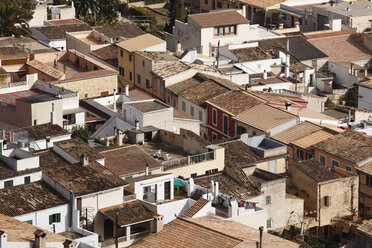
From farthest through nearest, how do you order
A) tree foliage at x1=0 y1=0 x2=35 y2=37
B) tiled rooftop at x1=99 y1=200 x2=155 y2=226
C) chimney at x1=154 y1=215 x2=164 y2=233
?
tree foliage at x1=0 y1=0 x2=35 y2=37 → tiled rooftop at x1=99 y1=200 x2=155 y2=226 → chimney at x1=154 y1=215 x2=164 y2=233

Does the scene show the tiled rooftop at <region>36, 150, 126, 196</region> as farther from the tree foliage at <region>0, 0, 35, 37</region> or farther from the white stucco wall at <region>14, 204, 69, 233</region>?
the tree foliage at <region>0, 0, 35, 37</region>

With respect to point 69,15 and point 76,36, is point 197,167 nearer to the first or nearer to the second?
point 76,36

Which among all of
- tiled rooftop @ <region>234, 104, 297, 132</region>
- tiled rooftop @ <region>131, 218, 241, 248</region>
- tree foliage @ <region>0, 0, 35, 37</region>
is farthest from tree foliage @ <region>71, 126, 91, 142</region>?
tree foliage @ <region>0, 0, 35, 37</region>

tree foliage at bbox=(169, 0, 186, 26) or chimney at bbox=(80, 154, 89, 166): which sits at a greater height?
chimney at bbox=(80, 154, 89, 166)

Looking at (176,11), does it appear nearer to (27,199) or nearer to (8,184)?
(8,184)

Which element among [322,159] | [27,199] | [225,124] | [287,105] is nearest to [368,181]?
[322,159]

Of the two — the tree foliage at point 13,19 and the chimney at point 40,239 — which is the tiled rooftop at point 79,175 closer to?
the chimney at point 40,239

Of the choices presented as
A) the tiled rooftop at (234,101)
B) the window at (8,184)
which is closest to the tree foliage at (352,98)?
the tiled rooftop at (234,101)
